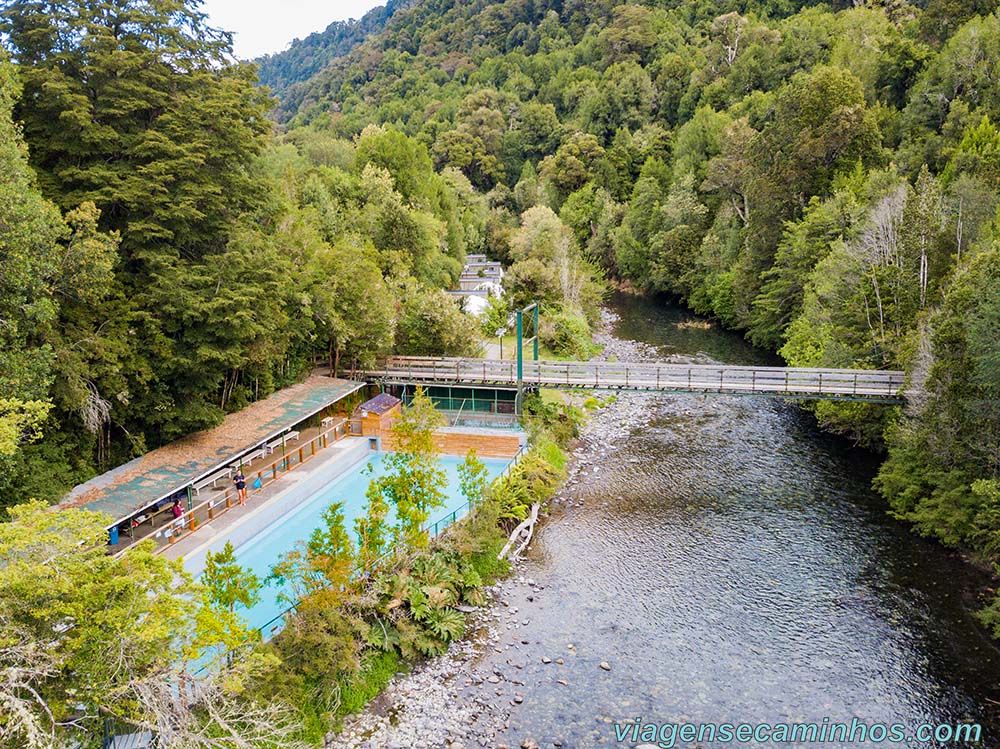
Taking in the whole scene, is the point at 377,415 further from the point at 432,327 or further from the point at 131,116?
the point at 131,116

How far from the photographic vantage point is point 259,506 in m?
23.9

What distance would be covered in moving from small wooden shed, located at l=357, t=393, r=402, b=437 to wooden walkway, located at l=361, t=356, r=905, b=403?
2.22m

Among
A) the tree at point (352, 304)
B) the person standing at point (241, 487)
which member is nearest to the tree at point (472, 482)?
the person standing at point (241, 487)

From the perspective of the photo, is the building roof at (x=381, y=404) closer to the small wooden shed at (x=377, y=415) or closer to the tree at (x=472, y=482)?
the small wooden shed at (x=377, y=415)

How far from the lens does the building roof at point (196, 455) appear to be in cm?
2052

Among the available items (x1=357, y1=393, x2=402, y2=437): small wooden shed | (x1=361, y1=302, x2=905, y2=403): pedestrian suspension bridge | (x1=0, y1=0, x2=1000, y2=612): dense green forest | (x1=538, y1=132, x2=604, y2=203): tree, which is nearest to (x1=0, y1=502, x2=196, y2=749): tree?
(x1=0, y1=0, x2=1000, y2=612): dense green forest

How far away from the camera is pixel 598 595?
20.8m

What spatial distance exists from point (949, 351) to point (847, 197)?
24.4 metres

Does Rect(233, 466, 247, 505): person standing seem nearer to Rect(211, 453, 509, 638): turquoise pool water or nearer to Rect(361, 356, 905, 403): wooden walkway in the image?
Rect(211, 453, 509, 638): turquoise pool water

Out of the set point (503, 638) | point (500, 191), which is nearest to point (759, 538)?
point (503, 638)

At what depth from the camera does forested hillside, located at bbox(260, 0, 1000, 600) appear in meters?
23.0

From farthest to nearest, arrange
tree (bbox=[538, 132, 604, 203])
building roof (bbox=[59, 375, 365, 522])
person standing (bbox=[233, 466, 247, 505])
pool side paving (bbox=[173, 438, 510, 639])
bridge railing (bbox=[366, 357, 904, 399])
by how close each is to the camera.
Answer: tree (bbox=[538, 132, 604, 203]) → bridge railing (bbox=[366, 357, 904, 399]) → person standing (bbox=[233, 466, 247, 505]) → building roof (bbox=[59, 375, 365, 522]) → pool side paving (bbox=[173, 438, 510, 639])

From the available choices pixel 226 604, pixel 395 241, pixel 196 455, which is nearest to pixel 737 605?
pixel 226 604

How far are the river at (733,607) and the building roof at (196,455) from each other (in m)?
10.9
